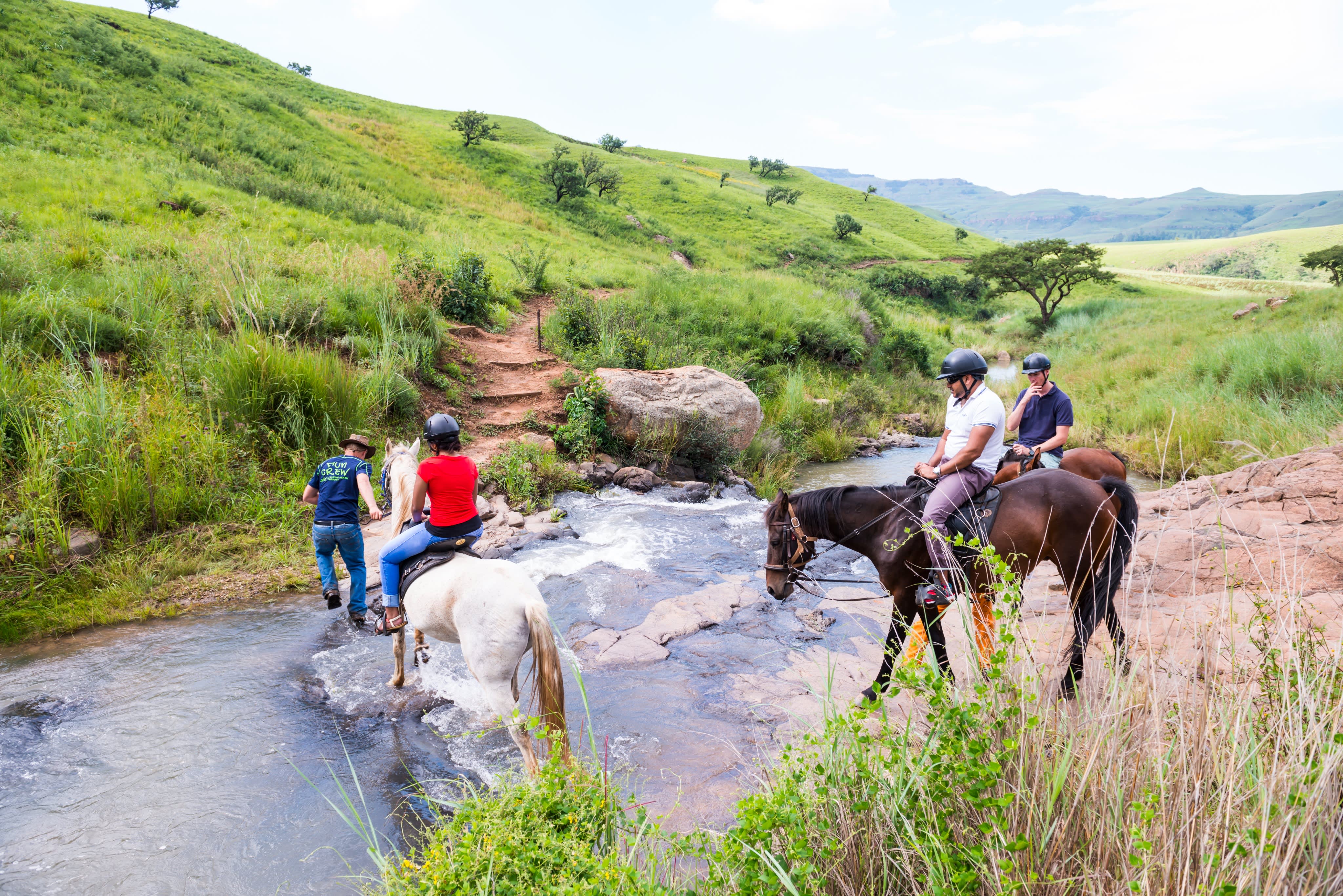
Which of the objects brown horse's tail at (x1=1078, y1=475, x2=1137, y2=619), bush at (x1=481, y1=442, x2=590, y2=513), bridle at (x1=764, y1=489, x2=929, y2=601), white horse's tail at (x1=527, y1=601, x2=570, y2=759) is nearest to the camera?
white horse's tail at (x1=527, y1=601, x2=570, y2=759)

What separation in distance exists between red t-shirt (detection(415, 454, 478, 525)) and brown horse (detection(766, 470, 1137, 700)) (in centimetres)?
248

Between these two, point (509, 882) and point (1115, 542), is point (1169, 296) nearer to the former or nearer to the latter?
point (1115, 542)

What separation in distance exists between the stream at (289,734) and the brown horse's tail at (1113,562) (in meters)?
1.77

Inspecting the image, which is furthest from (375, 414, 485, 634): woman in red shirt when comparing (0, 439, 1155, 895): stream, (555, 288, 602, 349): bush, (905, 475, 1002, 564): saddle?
(555, 288, 602, 349): bush

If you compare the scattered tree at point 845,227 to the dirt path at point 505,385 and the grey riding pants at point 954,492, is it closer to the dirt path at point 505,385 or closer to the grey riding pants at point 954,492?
the dirt path at point 505,385

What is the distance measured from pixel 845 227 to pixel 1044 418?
52184 mm

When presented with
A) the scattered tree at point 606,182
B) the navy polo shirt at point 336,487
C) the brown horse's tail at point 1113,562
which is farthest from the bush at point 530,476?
the scattered tree at point 606,182

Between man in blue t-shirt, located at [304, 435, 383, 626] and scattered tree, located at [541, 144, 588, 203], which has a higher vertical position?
scattered tree, located at [541, 144, 588, 203]

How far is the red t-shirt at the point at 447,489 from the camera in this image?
4820 millimetres

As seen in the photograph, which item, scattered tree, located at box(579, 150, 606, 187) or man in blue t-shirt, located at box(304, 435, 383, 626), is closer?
man in blue t-shirt, located at box(304, 435, 383, 626)

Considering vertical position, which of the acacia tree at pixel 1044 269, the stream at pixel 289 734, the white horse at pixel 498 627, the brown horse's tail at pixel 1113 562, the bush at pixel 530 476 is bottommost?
the stream at pixel 289 734

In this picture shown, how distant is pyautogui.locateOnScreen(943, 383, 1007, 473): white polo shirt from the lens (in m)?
4.90

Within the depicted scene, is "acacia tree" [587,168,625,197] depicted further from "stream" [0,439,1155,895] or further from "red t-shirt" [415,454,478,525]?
"red t-shirt" [415,454,478,525]

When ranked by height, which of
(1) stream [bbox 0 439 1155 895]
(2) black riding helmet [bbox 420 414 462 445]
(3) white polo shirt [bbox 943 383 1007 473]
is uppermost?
(3) white polo shirt [bbox 943 383 1007 473]
